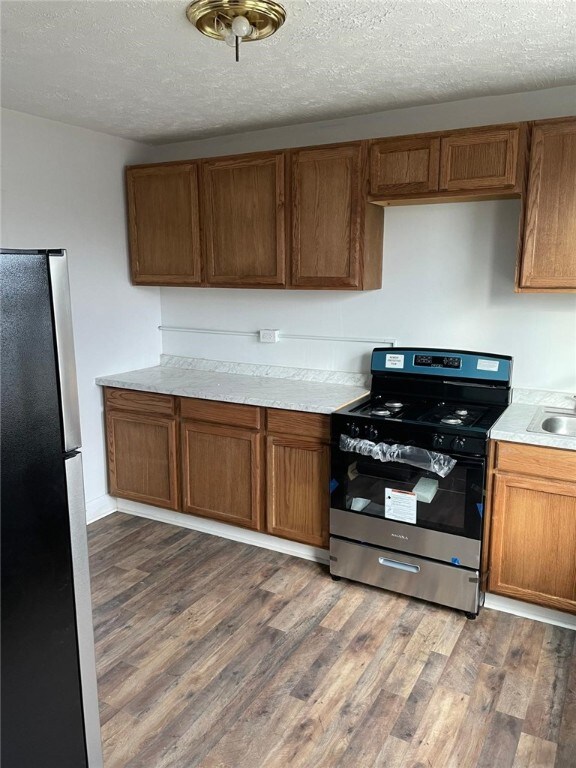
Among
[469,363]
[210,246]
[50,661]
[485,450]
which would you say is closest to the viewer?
[50,661]

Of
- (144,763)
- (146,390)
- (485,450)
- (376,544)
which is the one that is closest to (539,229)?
(485,450)

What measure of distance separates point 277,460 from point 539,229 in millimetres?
1687

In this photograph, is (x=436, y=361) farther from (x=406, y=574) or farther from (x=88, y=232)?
(x=88, y=232)

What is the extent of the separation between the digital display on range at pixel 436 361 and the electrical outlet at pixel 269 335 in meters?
0.92

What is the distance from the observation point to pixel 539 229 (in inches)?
101

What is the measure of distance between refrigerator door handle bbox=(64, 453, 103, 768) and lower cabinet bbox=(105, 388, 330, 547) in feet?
5.54

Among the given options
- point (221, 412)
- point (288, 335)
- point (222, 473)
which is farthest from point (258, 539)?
point (288, 335)

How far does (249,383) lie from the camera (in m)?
3.48

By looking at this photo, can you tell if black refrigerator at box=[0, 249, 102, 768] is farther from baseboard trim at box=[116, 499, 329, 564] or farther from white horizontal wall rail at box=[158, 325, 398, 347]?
white horizontal wall rail at box=[158, 325, 398, 347]

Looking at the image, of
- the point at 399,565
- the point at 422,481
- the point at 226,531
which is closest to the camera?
the point at 422,481

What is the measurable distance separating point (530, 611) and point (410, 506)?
2.31 feet

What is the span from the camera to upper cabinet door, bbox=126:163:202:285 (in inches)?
136

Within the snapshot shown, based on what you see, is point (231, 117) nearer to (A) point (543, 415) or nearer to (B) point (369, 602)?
(A) point (543, 415)

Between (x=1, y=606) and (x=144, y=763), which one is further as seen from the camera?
(x=144, y=763)
